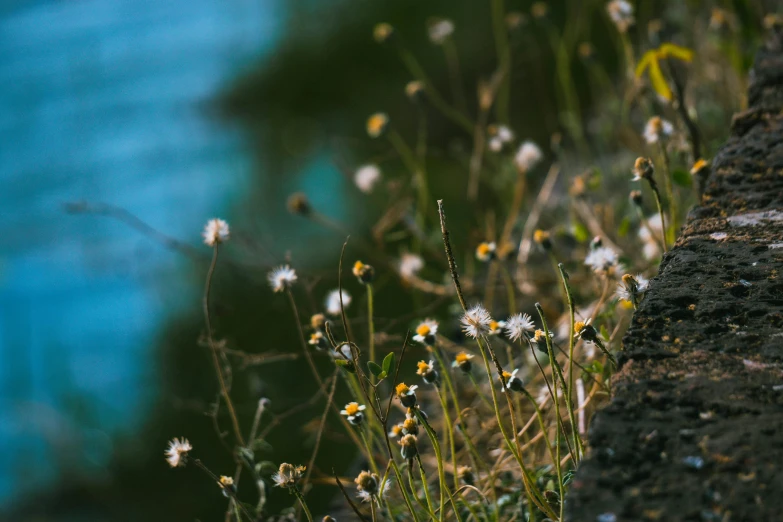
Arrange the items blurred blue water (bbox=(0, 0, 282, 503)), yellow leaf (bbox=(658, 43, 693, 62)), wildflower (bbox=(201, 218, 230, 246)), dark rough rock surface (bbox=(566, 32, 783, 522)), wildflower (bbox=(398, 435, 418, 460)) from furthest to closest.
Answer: blurred blue water (bbox=(0, 0, 282, 503)) → yellow leaf (bbox=(658, 43, 693, 62)) → wildflower (bbox=(201, 218, 230, 246)) → wildflower (bbox=(398, 435, 418, 460)) → dark rough rock surface (bbox=(566, 32, 783, 522))

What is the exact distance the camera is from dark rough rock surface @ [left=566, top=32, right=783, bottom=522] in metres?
0.76

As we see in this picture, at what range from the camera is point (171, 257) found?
141 inches

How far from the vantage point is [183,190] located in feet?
13.1

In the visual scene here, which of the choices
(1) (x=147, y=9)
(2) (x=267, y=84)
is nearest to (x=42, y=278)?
(2) (x=267, y=84)

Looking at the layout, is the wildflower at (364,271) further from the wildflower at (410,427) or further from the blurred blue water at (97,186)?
the blurred blue water at (97,186)

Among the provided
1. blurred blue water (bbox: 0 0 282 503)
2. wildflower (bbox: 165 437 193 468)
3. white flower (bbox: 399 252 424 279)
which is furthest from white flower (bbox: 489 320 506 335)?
blurred blue water (bbox: 0 0 282 503)

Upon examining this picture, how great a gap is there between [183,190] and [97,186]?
17.4 inches

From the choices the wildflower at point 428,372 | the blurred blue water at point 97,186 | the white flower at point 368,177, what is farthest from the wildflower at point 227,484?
the blurred blue water at point 97,186

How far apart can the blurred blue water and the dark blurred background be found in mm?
12

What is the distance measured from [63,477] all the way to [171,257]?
1.12 m

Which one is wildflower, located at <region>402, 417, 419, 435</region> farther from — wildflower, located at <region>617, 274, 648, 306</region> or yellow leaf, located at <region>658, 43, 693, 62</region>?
yellow leaf, located at <region>658, 43, 693, 62</region>

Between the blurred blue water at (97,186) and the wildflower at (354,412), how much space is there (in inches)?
68.9

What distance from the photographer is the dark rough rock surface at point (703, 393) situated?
76 cm

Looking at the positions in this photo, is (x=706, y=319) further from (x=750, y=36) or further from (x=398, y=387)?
(x=750, y=36)
